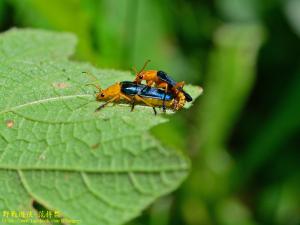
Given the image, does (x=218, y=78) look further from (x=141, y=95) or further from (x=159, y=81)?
(x=141, y=95)

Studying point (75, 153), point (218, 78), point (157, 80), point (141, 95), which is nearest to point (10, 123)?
point (75, 153)

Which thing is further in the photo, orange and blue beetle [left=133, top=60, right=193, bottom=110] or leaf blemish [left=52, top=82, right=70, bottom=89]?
orange and blue beetle [left=133, top=60, right=193, bottom=110]

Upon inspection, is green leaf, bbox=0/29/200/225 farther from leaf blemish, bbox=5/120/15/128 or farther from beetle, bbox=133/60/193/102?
beetle, bbox=133/60/193/102

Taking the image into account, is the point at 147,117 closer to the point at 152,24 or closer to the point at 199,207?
the point at 199,207

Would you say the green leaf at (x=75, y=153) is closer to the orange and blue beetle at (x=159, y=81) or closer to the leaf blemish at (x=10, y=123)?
the leaf blemish at (x=10, y=123)

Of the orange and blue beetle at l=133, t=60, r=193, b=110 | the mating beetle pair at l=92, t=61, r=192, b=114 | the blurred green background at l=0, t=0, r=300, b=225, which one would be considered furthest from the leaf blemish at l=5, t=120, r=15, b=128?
the blurred green background at l=0, t=0, r=300, b=225

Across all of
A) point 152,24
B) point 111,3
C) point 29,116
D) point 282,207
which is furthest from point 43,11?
point 282,207

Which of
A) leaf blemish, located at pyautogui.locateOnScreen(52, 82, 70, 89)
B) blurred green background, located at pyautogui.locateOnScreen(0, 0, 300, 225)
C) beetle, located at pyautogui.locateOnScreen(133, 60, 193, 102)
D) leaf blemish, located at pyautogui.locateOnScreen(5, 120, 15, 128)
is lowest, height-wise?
blurred green background, located at pyautogui.locateOnScreen(0, 0, 300, 225)

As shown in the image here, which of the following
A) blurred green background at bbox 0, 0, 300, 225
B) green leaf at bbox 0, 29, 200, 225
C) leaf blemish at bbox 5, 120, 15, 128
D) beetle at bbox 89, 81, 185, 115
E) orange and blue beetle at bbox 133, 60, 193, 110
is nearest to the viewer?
green leaf at bbox 0, 29, 200, 225
